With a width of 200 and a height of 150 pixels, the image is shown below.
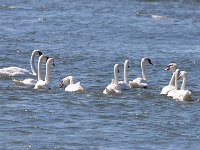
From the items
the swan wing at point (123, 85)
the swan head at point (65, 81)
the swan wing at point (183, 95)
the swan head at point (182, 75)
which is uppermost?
the swan head at point (182, 75)

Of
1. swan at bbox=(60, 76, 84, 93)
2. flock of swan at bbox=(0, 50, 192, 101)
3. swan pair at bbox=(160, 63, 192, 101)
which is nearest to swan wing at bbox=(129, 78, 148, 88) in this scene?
flock of swan at bbox=(0, 50, 192, 101)

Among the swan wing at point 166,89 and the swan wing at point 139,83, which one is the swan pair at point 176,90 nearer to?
the swan wing at point 166,89

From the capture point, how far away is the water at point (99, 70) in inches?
680

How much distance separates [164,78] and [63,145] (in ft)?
30.0

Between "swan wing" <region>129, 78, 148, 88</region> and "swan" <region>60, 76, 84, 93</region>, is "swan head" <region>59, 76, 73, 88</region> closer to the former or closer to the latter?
"swan" <region>60, 76, 84, 93</region>

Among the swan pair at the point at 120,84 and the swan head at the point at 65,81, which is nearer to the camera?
the swan pair at the point at 120,84

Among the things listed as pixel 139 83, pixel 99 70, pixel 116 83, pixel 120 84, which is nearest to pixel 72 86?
pixel 116 83

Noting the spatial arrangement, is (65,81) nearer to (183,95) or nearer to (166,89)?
(166,89)

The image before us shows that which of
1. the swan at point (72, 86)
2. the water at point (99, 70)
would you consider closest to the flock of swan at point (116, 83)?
the swan at point (72, 86)

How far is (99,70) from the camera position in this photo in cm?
2586

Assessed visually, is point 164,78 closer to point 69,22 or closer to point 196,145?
point 196,145

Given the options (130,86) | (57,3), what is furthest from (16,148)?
(57,3)

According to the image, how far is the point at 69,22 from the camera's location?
38156 mm

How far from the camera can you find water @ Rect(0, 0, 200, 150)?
56.7ft
